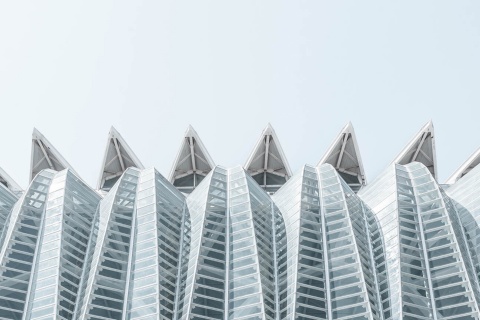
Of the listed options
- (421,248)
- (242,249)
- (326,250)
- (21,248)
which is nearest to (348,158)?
(421,248)

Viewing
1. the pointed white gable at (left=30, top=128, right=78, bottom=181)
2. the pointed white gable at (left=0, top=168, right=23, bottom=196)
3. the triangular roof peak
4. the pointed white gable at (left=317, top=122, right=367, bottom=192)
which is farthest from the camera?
the pointed white gable at (left=317, top=122, right=367, bottom=192)

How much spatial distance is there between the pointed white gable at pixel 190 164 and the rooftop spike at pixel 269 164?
3906 millimetres

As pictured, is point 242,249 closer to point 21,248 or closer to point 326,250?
point 326,250

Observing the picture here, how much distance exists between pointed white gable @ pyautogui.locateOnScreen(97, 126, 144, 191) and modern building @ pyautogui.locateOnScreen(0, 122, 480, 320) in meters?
20.3

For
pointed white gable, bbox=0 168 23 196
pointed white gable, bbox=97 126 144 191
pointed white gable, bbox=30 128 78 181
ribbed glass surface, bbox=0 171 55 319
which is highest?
pointed white gable, bbox=97 126 144 191

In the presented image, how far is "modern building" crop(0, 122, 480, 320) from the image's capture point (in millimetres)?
68250

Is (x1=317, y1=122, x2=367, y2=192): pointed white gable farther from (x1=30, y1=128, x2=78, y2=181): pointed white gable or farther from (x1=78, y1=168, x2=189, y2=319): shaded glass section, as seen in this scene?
(x1=78, y1=168, x2=189, y2=319): shaded glass section

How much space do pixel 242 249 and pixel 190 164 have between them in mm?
33497

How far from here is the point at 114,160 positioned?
105m

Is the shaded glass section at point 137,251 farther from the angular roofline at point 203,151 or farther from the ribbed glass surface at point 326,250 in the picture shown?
the angular roofline at point 203,151

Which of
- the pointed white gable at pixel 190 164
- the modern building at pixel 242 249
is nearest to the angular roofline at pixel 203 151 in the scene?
the pointed white gable at pixel 190 164

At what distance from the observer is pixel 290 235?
250ft

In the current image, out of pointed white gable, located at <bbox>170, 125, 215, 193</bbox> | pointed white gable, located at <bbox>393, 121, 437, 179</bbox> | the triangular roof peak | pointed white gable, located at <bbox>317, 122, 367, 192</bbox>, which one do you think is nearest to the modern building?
the triangular roof peak

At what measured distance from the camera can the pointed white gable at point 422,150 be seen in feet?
335
